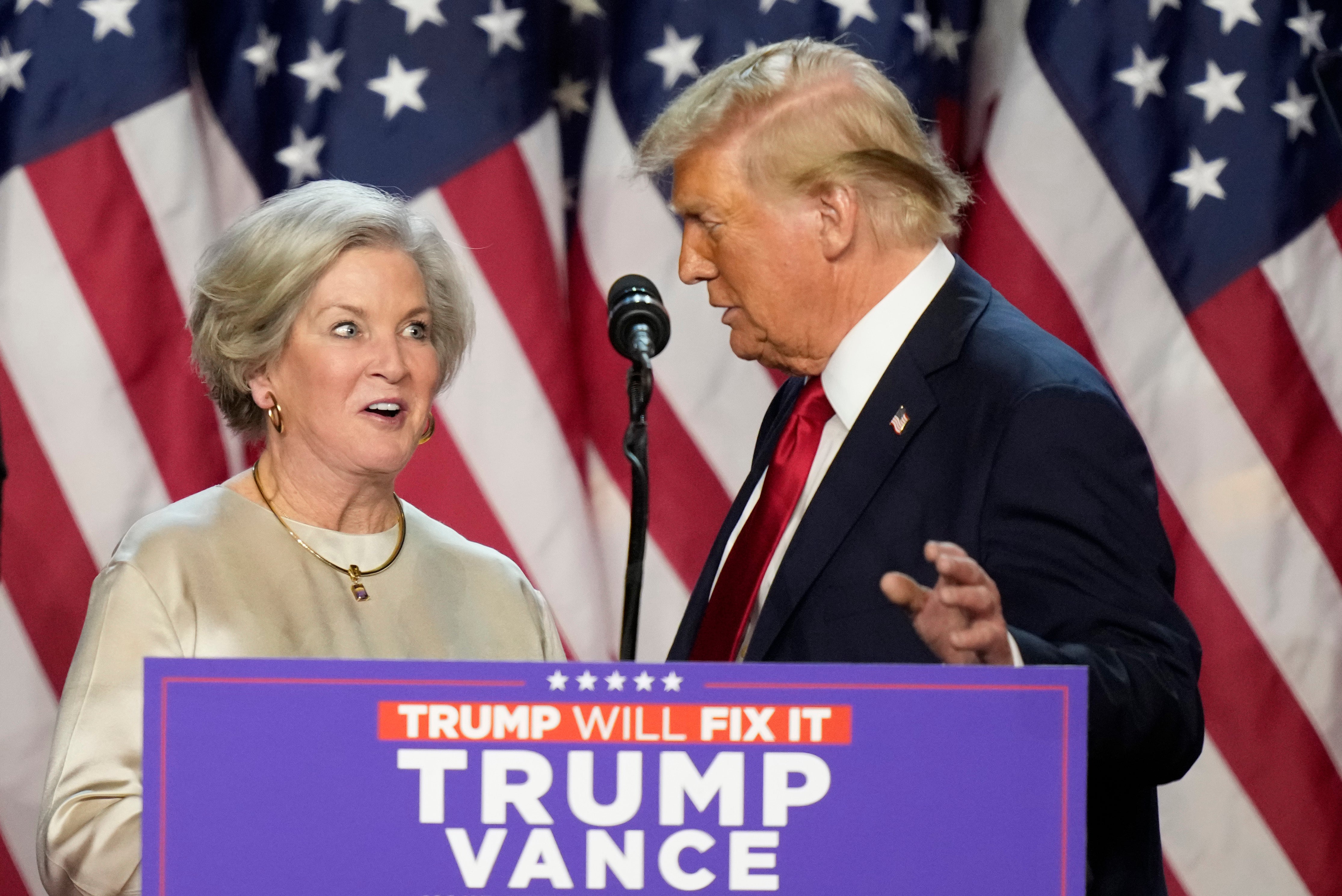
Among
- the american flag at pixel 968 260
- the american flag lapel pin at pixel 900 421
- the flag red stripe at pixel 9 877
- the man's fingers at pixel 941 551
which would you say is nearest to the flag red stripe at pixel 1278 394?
the american flag at pixel 968 260

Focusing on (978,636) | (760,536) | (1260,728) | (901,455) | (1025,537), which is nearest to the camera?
(978,636)

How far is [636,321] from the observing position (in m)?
1.76

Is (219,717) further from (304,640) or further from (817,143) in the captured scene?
(817,143)

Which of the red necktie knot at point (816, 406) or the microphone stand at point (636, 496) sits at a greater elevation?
the red necktie knot at point (816, 406)

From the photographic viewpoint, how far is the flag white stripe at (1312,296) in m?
3.39

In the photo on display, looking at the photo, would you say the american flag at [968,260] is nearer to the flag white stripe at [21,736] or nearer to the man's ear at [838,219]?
the flag white stripe at [21,736]

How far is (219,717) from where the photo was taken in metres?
1.06

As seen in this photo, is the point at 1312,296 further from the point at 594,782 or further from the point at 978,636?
the point at 594,782

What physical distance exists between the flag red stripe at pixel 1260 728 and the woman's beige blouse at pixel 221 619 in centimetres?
176

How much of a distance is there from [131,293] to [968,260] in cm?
194

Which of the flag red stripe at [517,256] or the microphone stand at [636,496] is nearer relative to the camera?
the microphone stand at [636,496]

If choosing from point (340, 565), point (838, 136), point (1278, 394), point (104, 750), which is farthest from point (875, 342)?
point (1278, 394)

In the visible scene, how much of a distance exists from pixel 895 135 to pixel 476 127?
163 centimetres

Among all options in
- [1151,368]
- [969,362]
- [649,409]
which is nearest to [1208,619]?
→ [1151,368]
